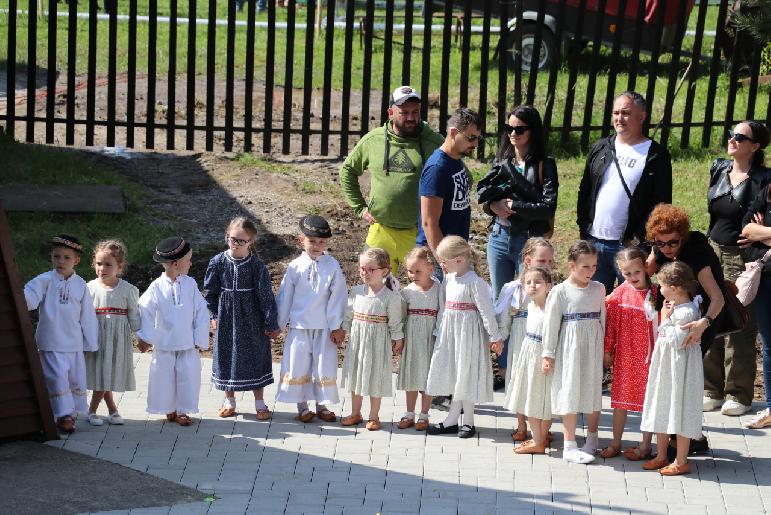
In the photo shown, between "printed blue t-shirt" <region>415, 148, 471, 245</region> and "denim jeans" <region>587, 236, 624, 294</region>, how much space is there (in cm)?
80

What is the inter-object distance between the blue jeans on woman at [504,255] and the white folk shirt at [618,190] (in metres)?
0.50

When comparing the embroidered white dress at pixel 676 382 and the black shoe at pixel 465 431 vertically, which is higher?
the embroidered white dress at pixel 676 382

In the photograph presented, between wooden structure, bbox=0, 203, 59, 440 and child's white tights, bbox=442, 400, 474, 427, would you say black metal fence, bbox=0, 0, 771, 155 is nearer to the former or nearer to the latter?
child's white tights, bbox=442, 400, 474, 427

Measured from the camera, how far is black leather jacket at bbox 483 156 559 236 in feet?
26.3

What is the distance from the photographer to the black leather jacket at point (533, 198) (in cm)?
803

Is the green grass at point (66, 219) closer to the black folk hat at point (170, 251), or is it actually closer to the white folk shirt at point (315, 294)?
the black folk hat at point (170, 251)

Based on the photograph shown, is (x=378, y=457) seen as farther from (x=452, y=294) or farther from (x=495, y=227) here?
(x=495, y=227)

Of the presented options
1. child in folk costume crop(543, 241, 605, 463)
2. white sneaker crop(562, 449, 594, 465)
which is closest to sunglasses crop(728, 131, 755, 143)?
child in folk costume crop(543, 241, 605, 463)

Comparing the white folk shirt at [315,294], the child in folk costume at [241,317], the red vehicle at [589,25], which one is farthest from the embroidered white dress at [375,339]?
the red vehicle at [589,25]

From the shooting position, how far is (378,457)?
7.34 metres

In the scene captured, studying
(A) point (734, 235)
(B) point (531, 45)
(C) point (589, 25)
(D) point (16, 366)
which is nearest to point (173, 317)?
(D) point (16, 366)

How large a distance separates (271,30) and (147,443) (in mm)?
6060

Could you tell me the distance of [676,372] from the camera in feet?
23.1

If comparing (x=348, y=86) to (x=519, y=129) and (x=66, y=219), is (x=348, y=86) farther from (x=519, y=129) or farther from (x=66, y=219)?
(x=519, y=129)
